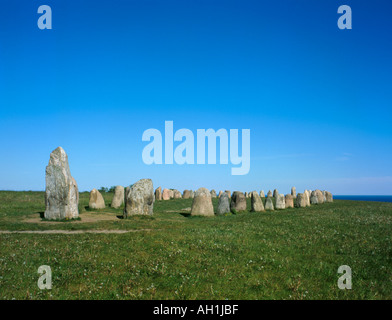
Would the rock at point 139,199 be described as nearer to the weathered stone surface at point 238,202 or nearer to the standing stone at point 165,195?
the weathered stone surface at point 238,202

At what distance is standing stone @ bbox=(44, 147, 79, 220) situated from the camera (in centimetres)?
2288

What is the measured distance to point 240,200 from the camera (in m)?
33.8

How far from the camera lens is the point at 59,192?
75.6ft

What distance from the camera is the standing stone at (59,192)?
75.0 feet

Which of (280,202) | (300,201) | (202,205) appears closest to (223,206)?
(202,205)

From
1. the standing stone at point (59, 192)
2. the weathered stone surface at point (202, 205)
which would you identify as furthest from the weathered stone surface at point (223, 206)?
the standing stone at point (59, 192)

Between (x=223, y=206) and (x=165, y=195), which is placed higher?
(x=223, y=206)

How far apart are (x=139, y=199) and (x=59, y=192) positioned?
6.07 metres

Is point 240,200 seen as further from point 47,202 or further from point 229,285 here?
point 229,285

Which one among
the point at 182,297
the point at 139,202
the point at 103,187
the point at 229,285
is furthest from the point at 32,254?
the point at 103,187

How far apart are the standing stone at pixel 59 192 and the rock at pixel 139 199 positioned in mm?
4085

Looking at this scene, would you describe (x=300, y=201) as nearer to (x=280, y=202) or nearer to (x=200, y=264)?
(x=280, y=202)
